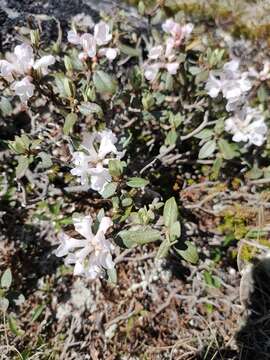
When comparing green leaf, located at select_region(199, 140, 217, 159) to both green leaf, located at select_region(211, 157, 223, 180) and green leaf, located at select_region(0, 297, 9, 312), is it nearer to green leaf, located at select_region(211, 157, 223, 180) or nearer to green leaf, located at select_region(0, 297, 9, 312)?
green leaf, located at select_region(211, 157, 223, 180)

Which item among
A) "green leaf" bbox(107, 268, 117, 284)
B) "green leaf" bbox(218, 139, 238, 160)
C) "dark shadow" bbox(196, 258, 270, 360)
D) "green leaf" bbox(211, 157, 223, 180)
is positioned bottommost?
"dark shadow" bbox(196, 258, 270, 360)

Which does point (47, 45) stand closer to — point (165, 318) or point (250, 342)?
point (165, 318)

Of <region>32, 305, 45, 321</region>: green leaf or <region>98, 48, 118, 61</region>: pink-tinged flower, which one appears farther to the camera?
<region>32, 305, 45, 321</region>: green leaf

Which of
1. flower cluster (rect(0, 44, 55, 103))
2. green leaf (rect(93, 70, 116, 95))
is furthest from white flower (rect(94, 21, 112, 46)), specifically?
flower cluster (rect(0, 44, 55, 103))

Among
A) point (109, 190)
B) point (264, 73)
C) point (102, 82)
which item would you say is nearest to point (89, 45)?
point (102, 82)

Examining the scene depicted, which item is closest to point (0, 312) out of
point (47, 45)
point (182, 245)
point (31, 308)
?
point (31, 308)

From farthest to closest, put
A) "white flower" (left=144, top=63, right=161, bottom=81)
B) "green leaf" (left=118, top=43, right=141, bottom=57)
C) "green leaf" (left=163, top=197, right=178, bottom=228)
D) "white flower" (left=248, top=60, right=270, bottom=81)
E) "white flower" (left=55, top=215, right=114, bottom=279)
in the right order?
"green leaf" (left=118, top=43, right=141, bottom=57)
"white flower" (left=248, top=60, right=270, bottom=81)
"white flower" (left=144, top=63, right=161, bottom=81)
"green leaf" (left=163, top=197, right=178, bottom=228)
"white flower" (left=55, top=215, right=114, bottom=279)
